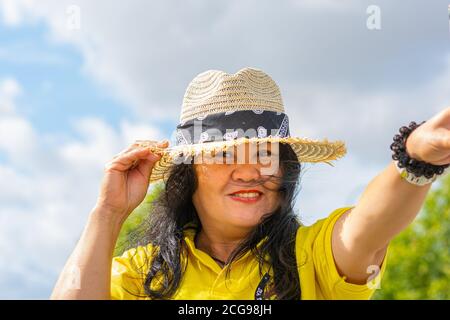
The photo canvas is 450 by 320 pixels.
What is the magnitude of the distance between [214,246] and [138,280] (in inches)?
13.6

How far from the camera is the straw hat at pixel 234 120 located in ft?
9.50

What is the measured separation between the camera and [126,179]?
3.00m

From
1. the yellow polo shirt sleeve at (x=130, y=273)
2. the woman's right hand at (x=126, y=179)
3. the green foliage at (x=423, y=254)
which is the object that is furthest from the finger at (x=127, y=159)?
the green foliage at (x=423, y=254)

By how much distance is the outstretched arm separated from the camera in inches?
78.8

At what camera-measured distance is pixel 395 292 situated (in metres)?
17.5

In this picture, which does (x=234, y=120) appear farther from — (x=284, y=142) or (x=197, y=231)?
(x=197, y=231)

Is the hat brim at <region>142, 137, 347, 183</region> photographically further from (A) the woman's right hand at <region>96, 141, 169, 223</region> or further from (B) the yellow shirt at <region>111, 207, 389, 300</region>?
(B) the yellow shirt at <region>111, 207, 389, 300</region>

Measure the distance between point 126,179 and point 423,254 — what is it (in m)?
16.2

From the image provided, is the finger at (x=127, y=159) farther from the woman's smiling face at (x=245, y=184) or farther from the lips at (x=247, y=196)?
the lips at (x=247, y=196)

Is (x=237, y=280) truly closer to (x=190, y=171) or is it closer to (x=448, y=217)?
(x=190, y=171)

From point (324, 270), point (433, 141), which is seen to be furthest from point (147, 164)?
point (433, 141)

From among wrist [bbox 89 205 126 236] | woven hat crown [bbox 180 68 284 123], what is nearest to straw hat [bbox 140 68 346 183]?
woven hat crown [bbox 180 68 284 123]
